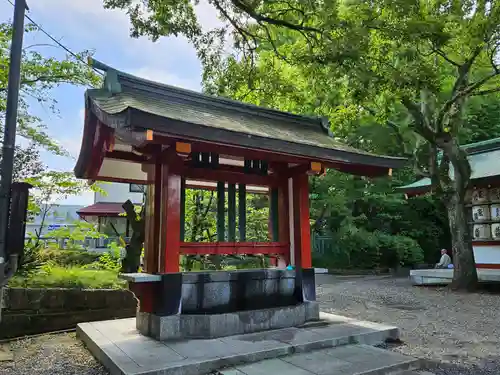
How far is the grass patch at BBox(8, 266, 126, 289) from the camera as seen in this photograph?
6617mm

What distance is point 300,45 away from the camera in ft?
28.4

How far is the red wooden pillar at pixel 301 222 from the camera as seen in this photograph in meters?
6.17

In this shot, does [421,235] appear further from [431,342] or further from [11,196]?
[11,196]

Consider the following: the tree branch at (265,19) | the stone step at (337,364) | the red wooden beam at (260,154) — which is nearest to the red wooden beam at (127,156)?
the red wooden beam at (260,154)

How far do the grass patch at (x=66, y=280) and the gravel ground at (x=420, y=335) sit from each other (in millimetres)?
983

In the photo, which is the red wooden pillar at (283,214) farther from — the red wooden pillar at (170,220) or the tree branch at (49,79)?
the tree branch at (49,79)

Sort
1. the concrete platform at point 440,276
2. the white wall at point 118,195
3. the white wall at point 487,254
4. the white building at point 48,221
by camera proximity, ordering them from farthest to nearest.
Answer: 1. the white wall at point 118,195
2. the white wall at point 487,254
3. the concrete platform at point 440,276
4. the white building at point 48,221

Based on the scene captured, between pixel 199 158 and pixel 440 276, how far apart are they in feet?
33.4

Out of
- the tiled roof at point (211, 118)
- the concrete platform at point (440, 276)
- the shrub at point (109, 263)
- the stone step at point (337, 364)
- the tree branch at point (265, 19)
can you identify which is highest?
the tree branch at point (265, 19)

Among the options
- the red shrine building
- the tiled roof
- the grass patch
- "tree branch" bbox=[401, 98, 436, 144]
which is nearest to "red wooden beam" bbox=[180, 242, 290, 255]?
the red shrine building

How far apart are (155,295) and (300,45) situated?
630 centimetres

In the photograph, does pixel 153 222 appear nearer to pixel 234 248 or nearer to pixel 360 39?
pixel 234 248

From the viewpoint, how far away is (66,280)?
6910mm

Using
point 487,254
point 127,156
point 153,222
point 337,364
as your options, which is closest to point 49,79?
point 127,156
